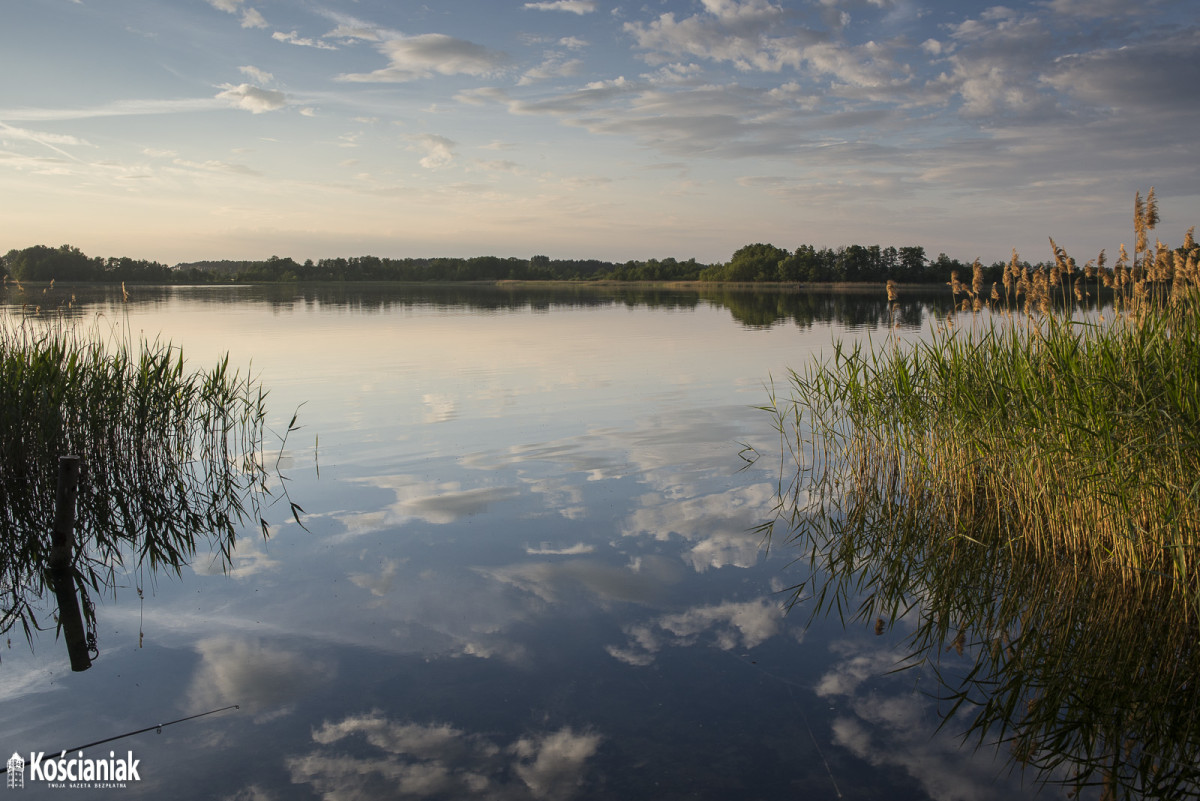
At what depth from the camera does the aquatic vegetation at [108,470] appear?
7.70m

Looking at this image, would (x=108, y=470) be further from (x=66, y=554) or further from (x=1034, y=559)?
(x=1034, y=559)

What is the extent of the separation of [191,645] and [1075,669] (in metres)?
6.28

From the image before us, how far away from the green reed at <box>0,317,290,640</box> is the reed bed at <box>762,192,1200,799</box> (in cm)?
658

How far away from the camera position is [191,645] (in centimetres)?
573

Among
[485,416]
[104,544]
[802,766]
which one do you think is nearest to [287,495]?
[104,544]

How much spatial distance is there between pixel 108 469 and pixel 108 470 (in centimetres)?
1

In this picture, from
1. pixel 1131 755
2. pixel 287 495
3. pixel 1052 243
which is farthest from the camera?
pixel 287 495

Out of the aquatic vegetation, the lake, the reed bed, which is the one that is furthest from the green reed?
the reed bed

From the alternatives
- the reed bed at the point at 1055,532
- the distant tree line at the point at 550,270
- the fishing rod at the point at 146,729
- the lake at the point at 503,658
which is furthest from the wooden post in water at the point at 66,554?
the distant tree line at the point at 550,270

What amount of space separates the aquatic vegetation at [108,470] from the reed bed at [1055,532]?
6546 millimetres

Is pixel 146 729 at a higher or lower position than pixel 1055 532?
lower

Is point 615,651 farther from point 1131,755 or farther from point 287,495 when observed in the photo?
point 287,495

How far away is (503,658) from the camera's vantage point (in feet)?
18.0

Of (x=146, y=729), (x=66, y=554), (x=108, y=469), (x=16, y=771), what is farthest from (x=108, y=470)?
(x=16, y=771)
